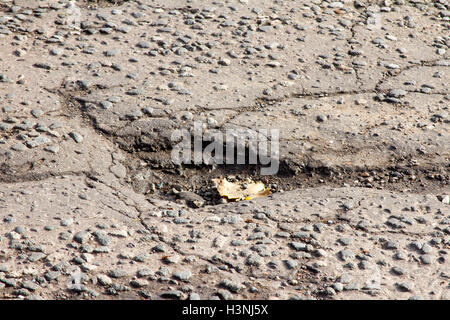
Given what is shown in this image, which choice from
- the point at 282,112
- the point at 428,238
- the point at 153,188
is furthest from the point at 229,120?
the point at 428,238

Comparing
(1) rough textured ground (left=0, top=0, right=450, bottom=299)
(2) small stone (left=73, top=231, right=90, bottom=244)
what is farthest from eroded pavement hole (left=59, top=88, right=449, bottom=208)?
(2) small stone (left=73, top=231, right=90, bottom=244)

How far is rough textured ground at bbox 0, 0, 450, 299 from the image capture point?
2275 millimetres

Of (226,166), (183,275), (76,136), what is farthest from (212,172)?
(183,275)

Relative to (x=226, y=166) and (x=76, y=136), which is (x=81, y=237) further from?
(x=226, y=166)

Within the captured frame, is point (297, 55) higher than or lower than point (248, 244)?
higher

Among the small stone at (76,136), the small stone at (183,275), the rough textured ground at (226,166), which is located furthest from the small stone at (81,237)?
the small stone at (76,136)

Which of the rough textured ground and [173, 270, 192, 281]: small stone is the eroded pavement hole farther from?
[173, 270, 192, 281]: small stone

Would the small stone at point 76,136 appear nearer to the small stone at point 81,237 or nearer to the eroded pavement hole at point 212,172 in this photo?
the eroded pavement hole at point 212,172

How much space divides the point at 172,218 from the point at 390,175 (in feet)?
3.48

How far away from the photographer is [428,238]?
98.0 inches

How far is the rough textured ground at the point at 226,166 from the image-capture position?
2275mm

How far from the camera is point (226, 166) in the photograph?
9.60 feet

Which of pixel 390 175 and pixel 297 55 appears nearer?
pixel 390 175
